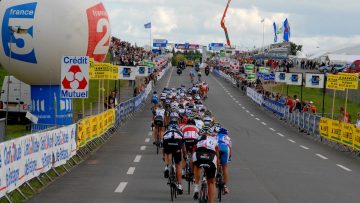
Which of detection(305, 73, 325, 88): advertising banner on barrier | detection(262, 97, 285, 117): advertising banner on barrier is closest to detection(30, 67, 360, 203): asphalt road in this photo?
detection(305, 73, 325, 88): advertising banner on barrier

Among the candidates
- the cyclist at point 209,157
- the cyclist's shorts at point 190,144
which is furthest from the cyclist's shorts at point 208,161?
the cyclist's shorts at point 190,144

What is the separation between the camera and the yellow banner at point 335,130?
30320mm

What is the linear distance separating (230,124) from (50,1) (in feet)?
59.8

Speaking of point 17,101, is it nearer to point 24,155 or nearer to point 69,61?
point 69,61

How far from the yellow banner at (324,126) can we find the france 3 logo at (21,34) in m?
13.2

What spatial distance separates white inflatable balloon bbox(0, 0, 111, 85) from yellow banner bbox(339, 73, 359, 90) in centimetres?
1228

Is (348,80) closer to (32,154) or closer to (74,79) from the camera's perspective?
(74,79)

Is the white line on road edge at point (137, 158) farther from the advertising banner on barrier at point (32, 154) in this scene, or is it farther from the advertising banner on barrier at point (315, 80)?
the advertising banner on barrier at point (315, 80)

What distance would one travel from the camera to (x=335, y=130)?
3094 cm

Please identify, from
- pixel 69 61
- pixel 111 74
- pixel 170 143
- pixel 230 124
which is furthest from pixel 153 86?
pixel 170 143

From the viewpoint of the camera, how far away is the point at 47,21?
2589 centimetres

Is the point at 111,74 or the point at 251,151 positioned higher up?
the point at 111,74

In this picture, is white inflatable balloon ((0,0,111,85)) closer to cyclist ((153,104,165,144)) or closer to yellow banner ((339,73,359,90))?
cyclist ((153,104,165,144))

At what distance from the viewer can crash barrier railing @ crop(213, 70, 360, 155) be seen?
28.2 meters
